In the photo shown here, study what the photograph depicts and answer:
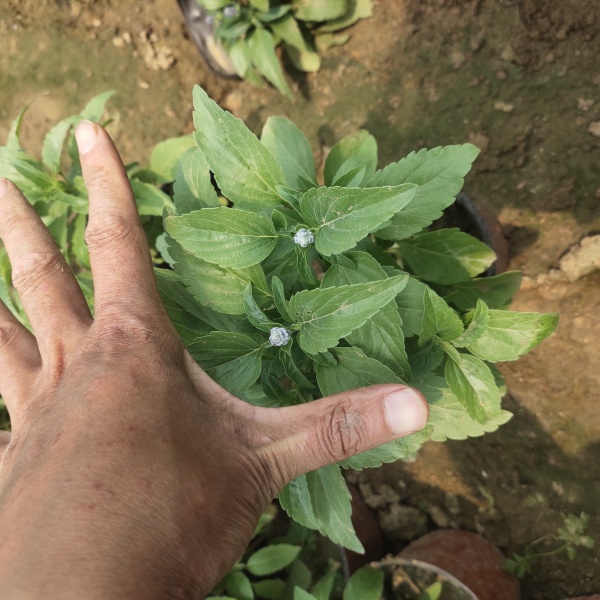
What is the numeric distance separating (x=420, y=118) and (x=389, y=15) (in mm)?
808

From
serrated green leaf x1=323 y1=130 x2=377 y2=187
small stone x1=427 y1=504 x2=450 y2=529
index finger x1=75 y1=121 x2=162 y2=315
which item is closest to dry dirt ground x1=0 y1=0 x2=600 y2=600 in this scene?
small stone x1=427 y1=504 x2=450 y2=529

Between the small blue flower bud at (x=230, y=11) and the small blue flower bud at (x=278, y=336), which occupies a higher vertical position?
the small blue flower bud at (x=230, y=11)

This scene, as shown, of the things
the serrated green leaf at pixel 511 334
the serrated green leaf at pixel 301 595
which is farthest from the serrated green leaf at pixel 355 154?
the serrated green leaf at pixel 301 595

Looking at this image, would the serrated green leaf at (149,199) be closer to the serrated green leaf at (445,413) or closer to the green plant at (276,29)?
the green plant at (276,29)

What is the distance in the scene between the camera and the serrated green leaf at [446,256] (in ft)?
7.24

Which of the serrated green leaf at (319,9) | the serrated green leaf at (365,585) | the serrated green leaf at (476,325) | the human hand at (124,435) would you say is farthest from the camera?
the serrated green leaf at (319,9)

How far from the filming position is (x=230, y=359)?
1.75 meters

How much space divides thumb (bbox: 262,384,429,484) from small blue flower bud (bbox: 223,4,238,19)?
3.21 m

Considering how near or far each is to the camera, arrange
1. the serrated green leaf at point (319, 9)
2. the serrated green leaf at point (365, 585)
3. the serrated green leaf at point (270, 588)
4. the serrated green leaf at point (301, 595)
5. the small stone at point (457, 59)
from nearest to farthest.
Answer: the serrated green leaf at point (301, 595)
the serrated green leaf at point (365, 585)
the serrated green leaf at point (270, 588)
the small stone at point (457, 59)
the serrated green leaf at point (319, 9)

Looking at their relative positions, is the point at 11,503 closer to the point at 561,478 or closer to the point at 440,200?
the point at 440,200

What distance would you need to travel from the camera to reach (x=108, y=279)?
1.75 metres

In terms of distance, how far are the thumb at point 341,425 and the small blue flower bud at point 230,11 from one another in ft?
10.5

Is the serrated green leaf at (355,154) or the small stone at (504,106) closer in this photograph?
the serrated green leaf at (355,154)

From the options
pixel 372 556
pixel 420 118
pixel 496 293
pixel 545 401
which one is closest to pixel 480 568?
pixel 372 556
